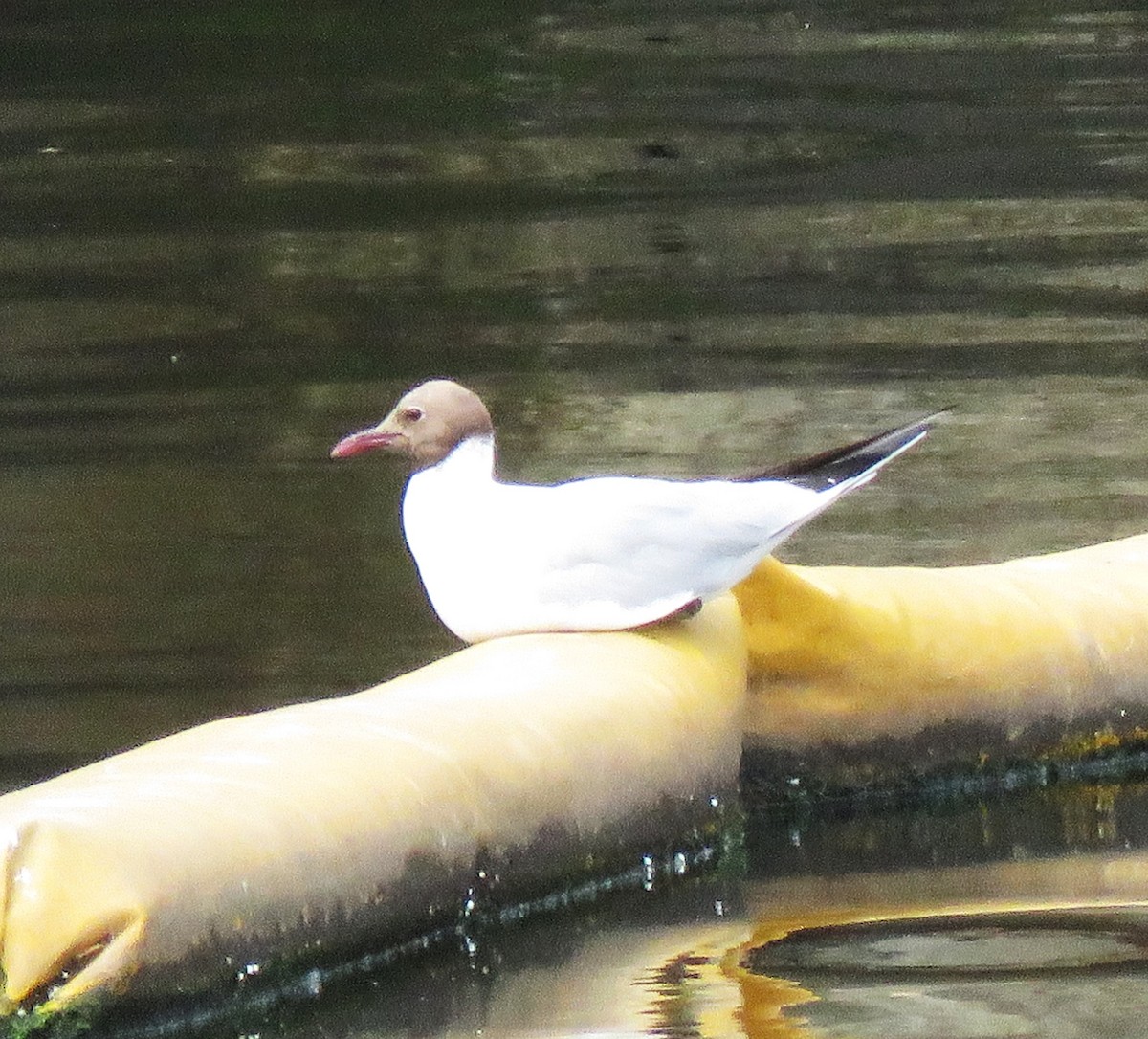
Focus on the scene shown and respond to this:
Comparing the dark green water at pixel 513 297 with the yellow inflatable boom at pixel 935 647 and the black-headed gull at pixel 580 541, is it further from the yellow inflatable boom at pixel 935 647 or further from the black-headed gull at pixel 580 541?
the black-headed gull at pixel 580 541

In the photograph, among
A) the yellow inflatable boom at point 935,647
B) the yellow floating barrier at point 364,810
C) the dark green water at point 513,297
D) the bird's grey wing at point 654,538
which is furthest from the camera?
the dark green water at point 513,297

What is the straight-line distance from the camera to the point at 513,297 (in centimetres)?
1269

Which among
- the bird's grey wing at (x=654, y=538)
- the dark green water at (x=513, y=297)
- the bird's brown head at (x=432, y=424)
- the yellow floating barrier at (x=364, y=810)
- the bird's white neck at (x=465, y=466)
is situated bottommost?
the yellow floating barrier at (x=364, y=810)

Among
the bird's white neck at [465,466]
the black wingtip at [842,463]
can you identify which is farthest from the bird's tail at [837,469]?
the bird's white neck at [465,466]

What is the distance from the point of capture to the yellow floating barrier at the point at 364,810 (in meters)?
5.05

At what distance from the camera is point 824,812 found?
6.84 metres

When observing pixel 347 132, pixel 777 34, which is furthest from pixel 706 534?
pixel 777 34

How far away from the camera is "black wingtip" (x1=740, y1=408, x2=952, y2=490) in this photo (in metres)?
6.75

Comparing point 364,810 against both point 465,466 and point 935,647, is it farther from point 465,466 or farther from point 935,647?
point 935,647

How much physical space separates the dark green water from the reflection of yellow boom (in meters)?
0.22

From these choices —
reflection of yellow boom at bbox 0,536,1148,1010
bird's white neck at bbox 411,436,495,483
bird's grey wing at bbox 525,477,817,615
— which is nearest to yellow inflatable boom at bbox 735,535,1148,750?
reflection of yellow boom at bbox 0,536,1148,1010

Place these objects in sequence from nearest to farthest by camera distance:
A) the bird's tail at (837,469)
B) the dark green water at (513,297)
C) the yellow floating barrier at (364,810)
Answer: the yellow floating barrier at (364,810) < the bird's tail at (837,469) < the dark green water at (513,297)

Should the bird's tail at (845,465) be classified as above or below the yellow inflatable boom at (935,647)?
above

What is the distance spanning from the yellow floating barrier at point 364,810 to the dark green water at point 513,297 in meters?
0.21
